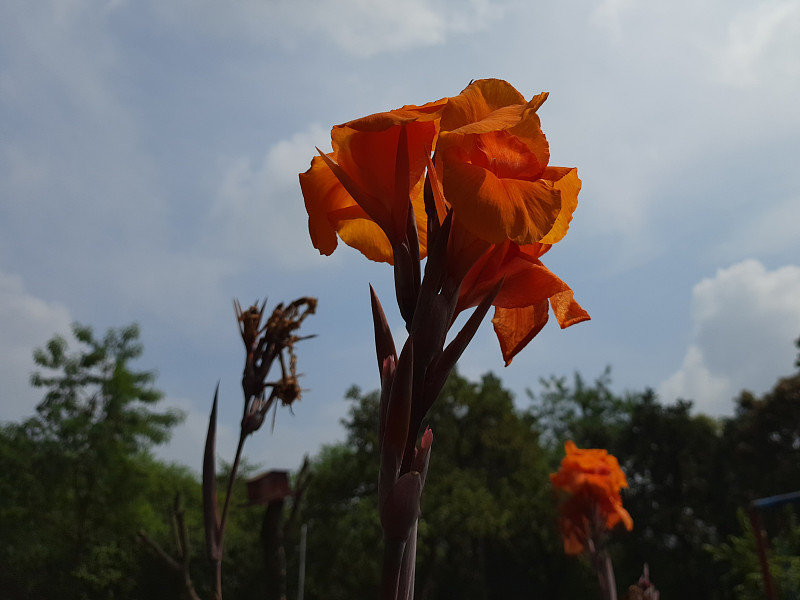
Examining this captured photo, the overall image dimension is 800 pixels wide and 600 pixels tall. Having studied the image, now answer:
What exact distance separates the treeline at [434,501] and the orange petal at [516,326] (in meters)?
14.7

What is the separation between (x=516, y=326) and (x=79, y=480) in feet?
57.5

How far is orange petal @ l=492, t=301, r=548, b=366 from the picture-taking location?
1000 mm

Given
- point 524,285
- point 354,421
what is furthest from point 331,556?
point 524,285

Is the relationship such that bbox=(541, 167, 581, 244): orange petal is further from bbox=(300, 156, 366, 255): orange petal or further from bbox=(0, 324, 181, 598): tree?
bbox=(0, 324, 181, 598): tree

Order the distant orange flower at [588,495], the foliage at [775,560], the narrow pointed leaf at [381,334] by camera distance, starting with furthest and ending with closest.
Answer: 1. the foliage at [775,560]
2. the distant orange flower at [588,495]
3. the narrow pointed leaf at [381,334]

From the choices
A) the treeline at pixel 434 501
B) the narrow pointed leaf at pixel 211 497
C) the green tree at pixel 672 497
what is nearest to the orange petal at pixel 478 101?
the narrow pointed leaf at pixel 211 497

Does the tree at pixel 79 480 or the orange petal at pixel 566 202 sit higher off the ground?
the tree at pixel 79 480

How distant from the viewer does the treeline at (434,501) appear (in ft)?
50.2

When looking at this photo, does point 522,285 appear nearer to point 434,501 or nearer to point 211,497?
point 211,497

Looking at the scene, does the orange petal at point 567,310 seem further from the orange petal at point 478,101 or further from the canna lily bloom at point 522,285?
the orange petal at point 478,101

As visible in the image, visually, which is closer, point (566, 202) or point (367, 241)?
point (566, 202)

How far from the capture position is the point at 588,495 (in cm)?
382

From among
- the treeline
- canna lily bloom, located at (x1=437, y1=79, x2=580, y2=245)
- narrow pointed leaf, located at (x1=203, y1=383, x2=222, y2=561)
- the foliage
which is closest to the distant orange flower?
narrow pointed leaf, located at (x1=203, y1=383, x2=222, y2=561)

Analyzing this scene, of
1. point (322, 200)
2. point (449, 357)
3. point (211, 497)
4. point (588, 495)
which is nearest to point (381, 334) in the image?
point (449, 357)
